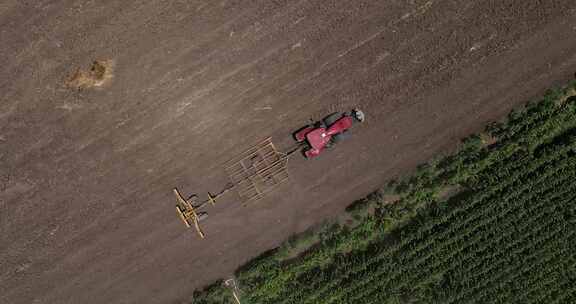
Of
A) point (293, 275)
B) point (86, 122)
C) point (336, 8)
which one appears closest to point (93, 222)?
point (86, 122)

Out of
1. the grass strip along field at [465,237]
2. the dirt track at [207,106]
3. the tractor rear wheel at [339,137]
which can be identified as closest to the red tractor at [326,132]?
the tractor rear wheel at [339,137]

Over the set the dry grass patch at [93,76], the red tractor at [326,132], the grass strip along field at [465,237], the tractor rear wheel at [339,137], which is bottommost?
the grass strip along field at [465,237]

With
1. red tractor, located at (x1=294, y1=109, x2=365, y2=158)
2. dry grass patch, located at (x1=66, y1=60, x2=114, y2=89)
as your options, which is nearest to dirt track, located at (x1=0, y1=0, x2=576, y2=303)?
dry grass patch, located at (x1=66, y1=60, x2=114, y2=89)

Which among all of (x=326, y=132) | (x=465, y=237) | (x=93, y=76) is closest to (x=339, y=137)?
(x=326, y=132)

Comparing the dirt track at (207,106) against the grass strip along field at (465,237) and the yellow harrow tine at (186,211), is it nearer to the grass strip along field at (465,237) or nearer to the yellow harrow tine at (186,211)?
the yellow harrow tine at (186,211)

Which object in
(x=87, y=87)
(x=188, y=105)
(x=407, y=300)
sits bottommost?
(x=407, y=300)

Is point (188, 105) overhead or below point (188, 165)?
overhead

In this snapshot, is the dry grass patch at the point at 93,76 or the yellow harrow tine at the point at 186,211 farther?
the yellow harrow tine at the point at 186,211

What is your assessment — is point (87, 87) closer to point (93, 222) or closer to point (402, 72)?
point (93, 222)
